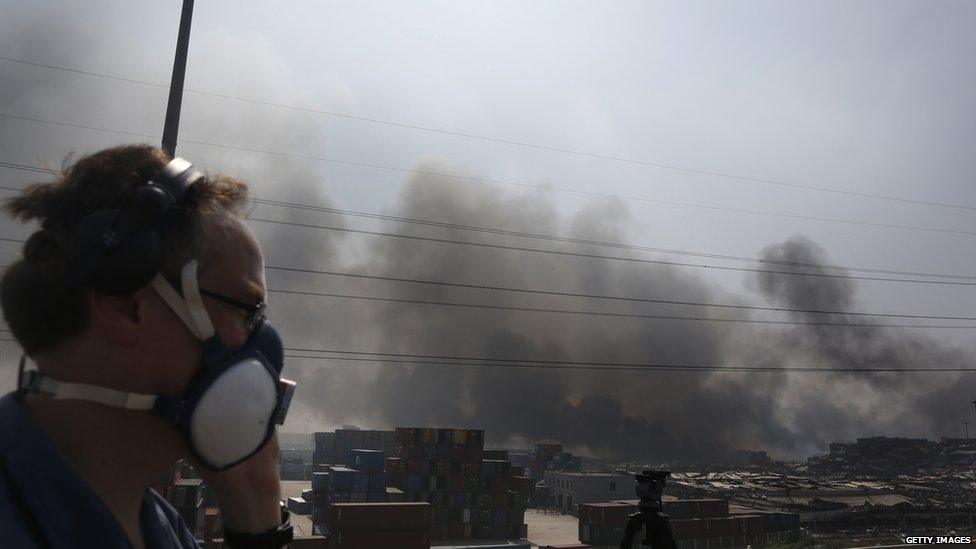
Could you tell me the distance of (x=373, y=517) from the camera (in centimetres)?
3388

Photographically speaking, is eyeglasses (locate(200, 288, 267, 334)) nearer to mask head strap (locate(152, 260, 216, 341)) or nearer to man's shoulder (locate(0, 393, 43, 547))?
mask head strap (locate(152, 260, 216, 341))

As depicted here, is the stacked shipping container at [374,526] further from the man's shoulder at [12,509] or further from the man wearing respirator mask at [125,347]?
the man's shoulder at [12,509]

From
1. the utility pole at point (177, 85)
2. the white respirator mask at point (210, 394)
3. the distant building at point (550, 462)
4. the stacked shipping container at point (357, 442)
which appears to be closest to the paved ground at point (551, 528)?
the distant building at point (550, 462)

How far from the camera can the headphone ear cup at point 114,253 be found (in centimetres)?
112

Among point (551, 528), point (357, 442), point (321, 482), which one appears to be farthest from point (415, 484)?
point (357, 442)

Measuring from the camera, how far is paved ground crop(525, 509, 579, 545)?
48.8 metres

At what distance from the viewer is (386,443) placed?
87.8 meters

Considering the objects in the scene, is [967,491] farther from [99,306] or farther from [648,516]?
[99,306]

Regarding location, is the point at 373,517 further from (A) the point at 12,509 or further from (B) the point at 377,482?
(A) the point at 12,509

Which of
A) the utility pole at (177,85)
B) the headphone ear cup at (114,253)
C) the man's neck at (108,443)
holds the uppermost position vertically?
the utility pole at (177,85)

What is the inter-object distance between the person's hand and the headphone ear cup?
663 mm

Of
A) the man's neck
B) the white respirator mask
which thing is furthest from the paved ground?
the man's neck

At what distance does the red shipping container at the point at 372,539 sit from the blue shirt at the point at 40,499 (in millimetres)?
36566

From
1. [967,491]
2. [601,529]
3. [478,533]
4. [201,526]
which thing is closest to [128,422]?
[201,526]
